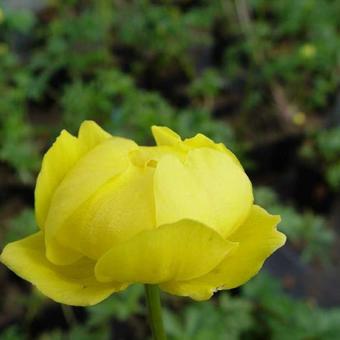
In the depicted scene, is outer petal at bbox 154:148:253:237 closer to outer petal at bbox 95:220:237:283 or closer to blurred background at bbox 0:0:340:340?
outer petal at bbox 95:220:237:283

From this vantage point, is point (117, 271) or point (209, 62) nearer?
point (117, 271)

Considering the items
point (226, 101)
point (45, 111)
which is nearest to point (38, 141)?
point (45, 111)

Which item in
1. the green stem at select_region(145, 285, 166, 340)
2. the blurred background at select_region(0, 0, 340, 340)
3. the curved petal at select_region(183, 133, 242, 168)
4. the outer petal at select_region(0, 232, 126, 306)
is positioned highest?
the curved petal at select_region(183, 133, 242, 168)

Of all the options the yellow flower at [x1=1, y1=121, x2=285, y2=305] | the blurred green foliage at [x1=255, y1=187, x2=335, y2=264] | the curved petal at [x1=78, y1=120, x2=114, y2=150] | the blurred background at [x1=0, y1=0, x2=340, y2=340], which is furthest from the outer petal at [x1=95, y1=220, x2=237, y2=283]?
the blurred green foliage at [x1=255, y1=187, x2=335, y2=264]

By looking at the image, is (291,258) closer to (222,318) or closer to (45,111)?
(222,318)

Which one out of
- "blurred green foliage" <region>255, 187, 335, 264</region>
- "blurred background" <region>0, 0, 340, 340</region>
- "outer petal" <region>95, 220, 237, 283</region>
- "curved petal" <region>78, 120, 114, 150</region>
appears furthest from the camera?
"blurred green foliage" <region>255, 187, 335, 264</region>

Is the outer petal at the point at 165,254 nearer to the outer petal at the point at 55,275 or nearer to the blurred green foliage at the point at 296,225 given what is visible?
the outer petal at the point at 55,275
